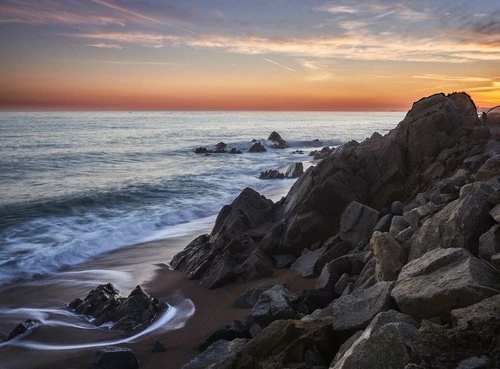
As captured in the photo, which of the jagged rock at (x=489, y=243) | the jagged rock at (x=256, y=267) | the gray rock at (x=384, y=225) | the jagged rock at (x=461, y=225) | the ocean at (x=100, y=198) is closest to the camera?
A: the jagged rock at (x=489, y=243)

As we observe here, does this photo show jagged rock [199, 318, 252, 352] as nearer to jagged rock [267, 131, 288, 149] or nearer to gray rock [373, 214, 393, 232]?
gray rock [373, 214, 393, 232]

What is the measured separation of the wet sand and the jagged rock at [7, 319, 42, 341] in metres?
0.22

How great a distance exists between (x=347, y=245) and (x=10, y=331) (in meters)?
10.6

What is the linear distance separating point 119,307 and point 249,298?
4090 mm

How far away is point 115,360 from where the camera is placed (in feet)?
33.6

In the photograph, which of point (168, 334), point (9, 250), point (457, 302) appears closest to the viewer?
point (457, 302)

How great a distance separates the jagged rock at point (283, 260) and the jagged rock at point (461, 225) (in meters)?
6.86

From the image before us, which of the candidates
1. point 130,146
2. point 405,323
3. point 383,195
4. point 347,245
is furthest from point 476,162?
point 130,146

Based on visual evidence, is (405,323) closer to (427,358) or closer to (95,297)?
(427,358)

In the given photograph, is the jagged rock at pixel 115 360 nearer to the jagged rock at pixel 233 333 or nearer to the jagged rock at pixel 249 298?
the jagged rock at pixel 233 333

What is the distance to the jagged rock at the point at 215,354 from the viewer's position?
907 cm

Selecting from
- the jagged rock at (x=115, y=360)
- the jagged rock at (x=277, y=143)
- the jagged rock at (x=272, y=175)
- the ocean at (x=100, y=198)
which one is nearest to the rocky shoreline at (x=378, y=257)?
the jagged rock at (x=115, y=360)

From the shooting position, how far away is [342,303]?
306 inches

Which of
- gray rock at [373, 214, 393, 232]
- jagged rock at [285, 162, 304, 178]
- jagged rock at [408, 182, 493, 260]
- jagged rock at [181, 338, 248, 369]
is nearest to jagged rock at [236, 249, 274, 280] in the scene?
gray rock at [373, 214, 393, 232]
